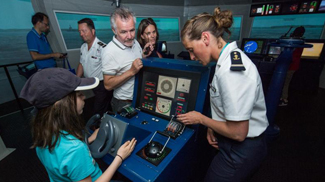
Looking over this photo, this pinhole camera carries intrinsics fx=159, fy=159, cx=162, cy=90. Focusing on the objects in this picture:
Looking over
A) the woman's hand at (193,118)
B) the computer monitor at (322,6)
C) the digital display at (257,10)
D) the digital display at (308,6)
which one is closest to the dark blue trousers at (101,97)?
the woman's hand at (193,118)

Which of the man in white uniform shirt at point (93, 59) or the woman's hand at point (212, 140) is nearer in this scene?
the woman's hand at point (212, 140)

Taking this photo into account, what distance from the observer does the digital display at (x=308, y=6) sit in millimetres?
3492

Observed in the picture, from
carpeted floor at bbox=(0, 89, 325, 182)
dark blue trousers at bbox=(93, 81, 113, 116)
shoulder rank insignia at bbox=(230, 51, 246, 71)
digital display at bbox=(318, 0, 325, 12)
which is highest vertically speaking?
digital display at bbox=(318, 0, 325, 12)

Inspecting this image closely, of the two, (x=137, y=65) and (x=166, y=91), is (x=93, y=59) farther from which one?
(x=166, y=91)

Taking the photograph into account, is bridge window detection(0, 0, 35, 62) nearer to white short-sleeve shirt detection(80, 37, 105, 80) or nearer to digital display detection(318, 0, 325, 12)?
white short-sleeve shirt detection(80, 37, 105, 80)

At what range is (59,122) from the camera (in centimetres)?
80

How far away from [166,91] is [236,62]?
23.7 inches

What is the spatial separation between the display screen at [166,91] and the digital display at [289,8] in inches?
160

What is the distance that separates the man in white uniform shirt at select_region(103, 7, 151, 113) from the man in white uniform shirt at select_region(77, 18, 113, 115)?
0.83m

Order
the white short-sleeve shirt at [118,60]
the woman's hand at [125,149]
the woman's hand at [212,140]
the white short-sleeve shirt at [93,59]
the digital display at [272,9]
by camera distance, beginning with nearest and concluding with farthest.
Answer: the woman's hand at [125,149]
the woman's hand at [212,140]
the white short-sleeve shirt at [118,60]
the white short-sleeve shirt at [93,59]
the digital display at [272,9]

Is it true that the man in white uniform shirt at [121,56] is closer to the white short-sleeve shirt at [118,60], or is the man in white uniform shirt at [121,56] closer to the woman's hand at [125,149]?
the white short-sleeve shirt at [118,60]

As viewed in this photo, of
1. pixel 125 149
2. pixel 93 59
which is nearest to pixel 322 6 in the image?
pixel 93 59

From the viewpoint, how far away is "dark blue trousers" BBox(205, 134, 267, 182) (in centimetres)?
99

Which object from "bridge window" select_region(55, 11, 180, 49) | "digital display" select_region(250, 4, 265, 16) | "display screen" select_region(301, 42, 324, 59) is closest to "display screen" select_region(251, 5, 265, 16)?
"digital display" select_region(250, 4, 265, 16)
